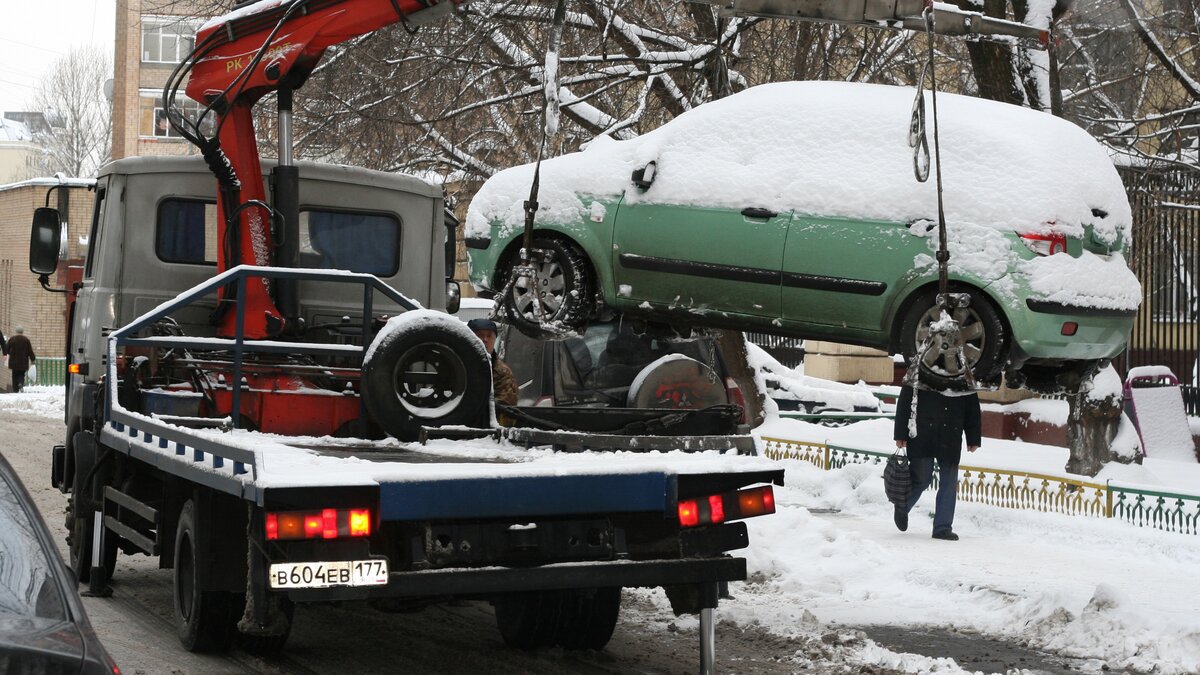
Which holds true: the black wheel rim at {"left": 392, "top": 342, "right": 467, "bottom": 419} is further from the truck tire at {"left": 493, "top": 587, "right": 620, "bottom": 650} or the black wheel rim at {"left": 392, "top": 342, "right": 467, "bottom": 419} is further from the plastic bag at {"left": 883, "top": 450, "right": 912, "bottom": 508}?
the plastic bag at {"left": 883, "top": 450, "right": 912, "bottom": 508}

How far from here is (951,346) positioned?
876 centimetres

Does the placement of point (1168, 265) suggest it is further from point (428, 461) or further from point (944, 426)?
point (428, 461)

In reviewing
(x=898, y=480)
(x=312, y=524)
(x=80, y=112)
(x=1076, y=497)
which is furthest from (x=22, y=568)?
(x=80, y=112)

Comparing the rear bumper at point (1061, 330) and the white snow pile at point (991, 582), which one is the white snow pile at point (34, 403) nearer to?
the white snow pile at point (991, 582)

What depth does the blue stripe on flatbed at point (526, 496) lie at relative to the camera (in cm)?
541

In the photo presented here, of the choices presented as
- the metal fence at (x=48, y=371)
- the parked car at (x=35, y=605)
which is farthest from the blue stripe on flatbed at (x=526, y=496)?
the metal fence at (x=48, y=371)

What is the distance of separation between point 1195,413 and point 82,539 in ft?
37.7

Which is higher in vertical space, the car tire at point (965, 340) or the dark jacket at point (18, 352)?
the car tire at point (965, 340)

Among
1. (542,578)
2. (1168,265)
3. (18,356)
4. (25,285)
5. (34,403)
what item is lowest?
(34,403)

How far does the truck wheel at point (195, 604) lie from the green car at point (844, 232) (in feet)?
10.4

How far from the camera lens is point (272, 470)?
535 cm

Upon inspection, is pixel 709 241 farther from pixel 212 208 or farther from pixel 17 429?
pixel 17 429

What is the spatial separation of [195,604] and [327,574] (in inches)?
55.4

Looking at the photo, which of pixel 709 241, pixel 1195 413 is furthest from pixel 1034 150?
pixel 1195 413
